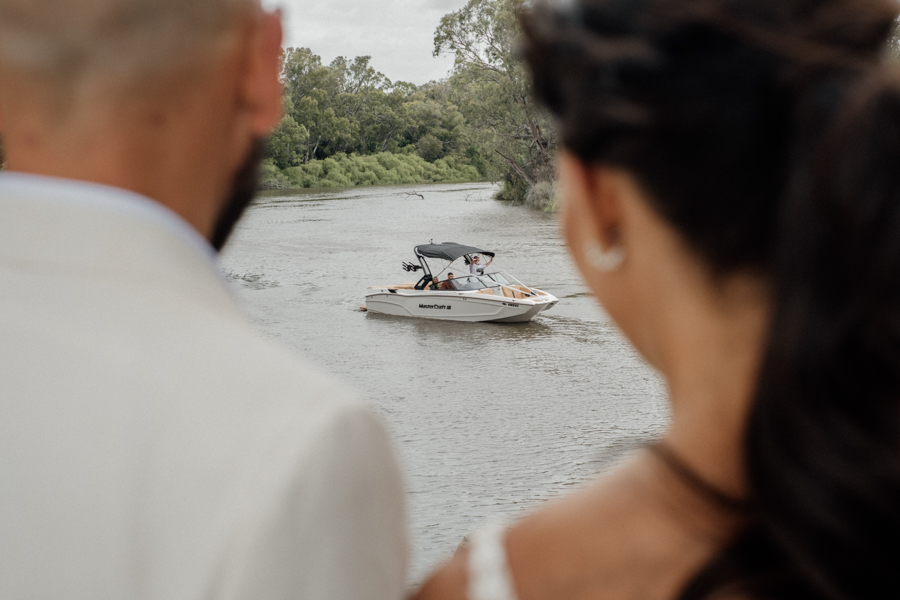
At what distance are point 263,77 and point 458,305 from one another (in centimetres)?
1979

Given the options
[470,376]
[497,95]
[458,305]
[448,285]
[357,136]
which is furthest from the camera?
[357,136]

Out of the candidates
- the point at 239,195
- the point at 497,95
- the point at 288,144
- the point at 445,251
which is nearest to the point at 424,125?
the point at 288,144

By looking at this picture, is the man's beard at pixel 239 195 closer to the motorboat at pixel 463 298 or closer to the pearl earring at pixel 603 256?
the pearl earring at pixel 603 256

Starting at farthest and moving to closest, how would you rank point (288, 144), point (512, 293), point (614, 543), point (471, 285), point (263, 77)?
point (288, 144)
point (471, 285)
point (512, 293)
point (263, 77)
point (614, 543)

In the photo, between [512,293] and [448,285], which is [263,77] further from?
[448,285]

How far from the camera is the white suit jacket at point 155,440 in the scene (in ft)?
2.62

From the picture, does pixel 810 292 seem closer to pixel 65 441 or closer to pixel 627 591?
pixel 627 591

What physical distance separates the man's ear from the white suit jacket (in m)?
0.20

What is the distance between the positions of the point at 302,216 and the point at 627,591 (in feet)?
163

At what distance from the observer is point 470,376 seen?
17.2 metres

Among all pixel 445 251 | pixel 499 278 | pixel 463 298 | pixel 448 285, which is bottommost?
pixel 463 298

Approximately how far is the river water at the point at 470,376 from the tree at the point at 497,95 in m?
13.9

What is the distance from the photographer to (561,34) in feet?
3.11

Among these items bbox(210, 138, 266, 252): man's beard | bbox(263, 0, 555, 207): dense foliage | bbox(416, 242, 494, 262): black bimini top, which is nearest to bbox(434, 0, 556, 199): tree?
bbox(263, 0, 555, 207): dense foliage
